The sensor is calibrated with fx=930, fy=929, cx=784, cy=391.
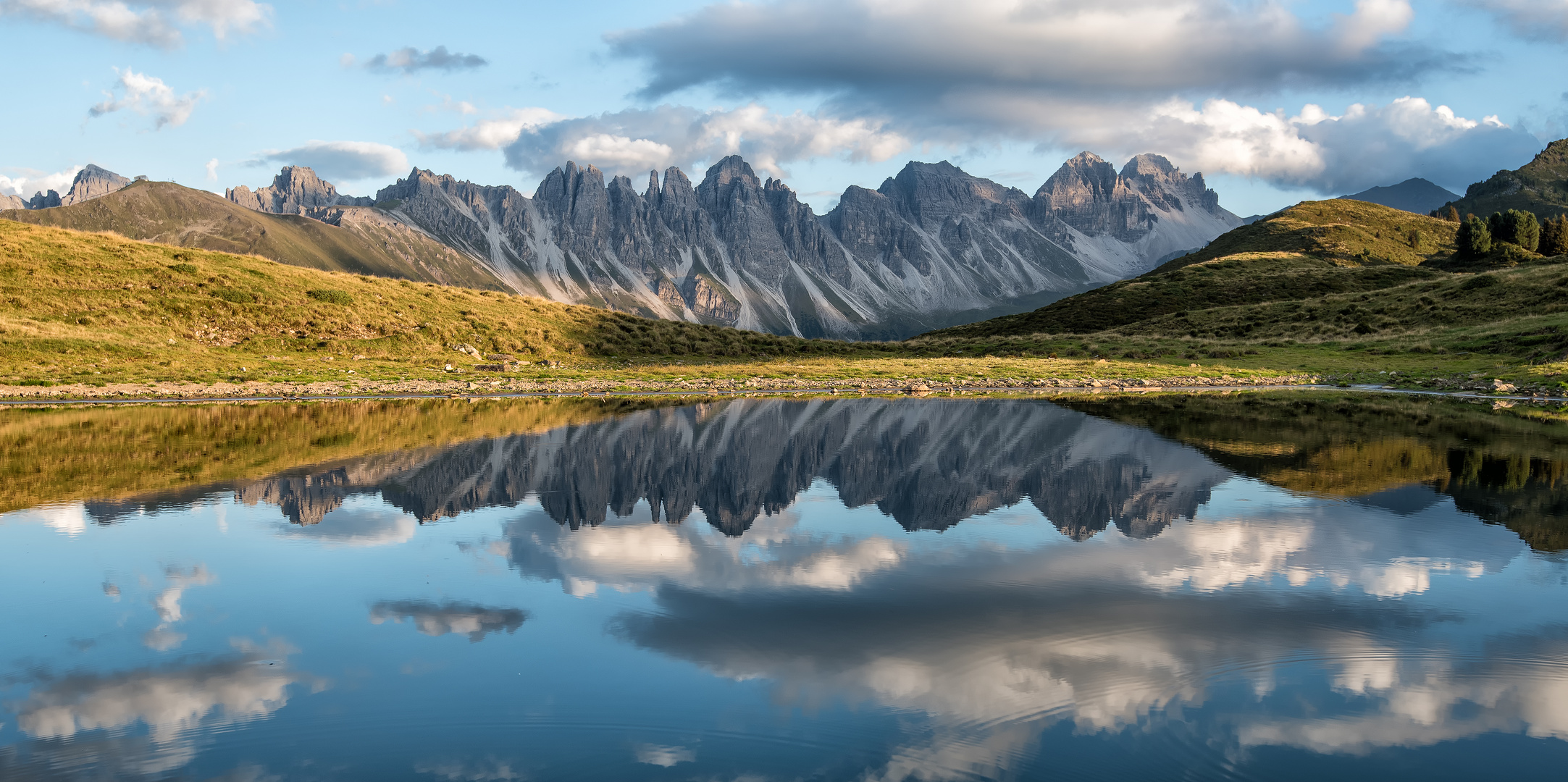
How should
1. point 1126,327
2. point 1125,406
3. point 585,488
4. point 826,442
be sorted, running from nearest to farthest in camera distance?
point 585,488 < point 826,442 < point 1125,406 < point 1126,327

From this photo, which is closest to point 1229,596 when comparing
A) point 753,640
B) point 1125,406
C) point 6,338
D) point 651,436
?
point 753,640

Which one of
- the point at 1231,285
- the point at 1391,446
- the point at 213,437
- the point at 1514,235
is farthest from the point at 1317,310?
the point at 213,437

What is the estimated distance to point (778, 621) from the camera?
916 centimetres

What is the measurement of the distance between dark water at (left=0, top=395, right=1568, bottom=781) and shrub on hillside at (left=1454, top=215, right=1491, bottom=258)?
159410mm

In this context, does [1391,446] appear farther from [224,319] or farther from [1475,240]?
[1475,240]

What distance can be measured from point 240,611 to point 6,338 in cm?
4587

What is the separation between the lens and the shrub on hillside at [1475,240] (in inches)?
5728

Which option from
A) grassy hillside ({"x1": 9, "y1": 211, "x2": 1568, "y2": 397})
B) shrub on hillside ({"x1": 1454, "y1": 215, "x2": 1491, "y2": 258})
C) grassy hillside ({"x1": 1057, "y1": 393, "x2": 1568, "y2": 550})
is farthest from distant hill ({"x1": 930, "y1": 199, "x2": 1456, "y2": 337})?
grassy hillside ({"x1": 1057, "y1": 393, "x2": 1568, "y2": 550})

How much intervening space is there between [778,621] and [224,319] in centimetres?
5478

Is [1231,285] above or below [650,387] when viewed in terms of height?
above

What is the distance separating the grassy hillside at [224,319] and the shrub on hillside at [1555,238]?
492ft

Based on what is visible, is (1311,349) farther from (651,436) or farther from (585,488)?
(585,488)

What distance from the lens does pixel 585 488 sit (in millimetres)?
16547

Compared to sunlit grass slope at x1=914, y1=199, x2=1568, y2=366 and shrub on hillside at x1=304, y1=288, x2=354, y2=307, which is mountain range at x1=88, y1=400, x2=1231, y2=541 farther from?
sunlit grass slope at x1=914, y1=199, x2=1568, y2=366
